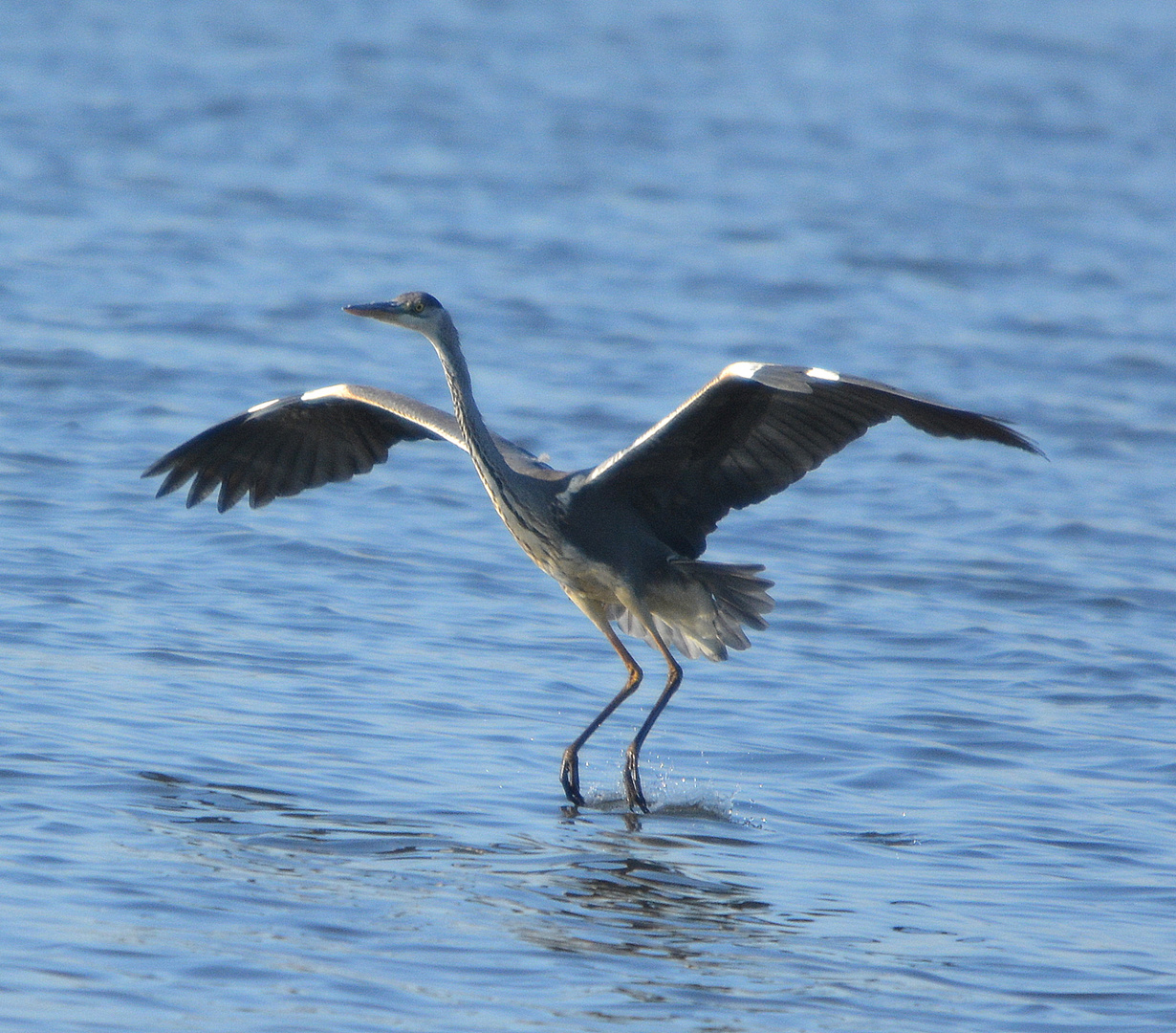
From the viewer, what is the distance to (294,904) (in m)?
6.11

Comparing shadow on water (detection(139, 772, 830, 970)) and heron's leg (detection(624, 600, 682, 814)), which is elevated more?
heron's leg (detection(624, 600, 682, 814))

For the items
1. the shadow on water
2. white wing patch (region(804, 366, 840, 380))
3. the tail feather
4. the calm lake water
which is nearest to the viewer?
the calm lake water

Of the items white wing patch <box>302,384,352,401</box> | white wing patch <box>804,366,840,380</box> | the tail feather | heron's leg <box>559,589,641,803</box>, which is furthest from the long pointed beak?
white wing patch <box>804,366,840,380</box>

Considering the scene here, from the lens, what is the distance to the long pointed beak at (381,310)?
309 inches

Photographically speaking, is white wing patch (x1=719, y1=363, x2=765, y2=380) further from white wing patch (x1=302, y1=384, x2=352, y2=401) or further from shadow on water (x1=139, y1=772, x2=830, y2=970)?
white wing patch (x1=302, y1=384, x2=352, y2=401)

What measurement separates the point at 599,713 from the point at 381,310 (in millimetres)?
1937

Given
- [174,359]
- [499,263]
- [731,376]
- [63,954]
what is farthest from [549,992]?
[499,263]

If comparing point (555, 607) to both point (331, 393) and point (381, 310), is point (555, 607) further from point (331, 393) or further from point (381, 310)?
point (381, 310)

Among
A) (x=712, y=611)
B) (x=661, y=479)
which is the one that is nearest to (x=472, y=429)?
(x=661, y=479)

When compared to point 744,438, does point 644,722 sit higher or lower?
lower

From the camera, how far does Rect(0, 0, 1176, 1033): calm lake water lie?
236 inches

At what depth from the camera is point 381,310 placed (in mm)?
7910

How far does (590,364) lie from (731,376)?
8299 millimetres

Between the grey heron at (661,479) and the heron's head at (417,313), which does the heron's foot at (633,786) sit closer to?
the grey heron at (661,479)
